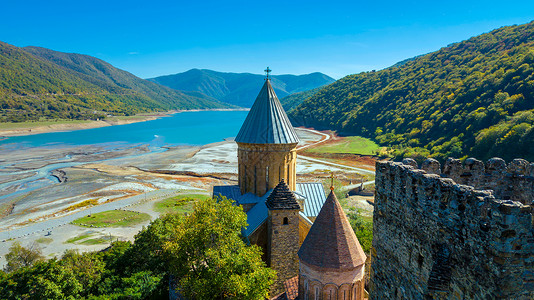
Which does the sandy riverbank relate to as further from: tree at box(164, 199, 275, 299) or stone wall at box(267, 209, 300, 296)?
stone wall at box(267, 209, 300, 296)

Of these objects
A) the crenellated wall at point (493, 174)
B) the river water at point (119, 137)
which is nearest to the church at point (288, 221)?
the crenellated wall at point (493, 174)

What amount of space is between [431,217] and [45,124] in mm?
139782

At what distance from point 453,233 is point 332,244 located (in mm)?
6166

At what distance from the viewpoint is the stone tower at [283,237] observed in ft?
44.2

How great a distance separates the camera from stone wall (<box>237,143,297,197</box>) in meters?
17.8

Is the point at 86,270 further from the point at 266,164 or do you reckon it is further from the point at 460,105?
the point at 460,105

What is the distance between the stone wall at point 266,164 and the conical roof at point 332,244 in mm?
7594

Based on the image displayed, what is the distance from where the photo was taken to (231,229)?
12.8 metres

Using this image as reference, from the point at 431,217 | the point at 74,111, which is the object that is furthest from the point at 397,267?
the point at 74,111

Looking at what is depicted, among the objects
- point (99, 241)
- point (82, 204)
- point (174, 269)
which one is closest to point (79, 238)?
point (99, 241)

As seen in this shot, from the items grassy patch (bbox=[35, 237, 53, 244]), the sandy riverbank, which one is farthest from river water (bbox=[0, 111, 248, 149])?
grassy patch (bbox=[35, 237, 53, 244])

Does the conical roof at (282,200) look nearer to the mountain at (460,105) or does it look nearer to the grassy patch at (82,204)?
the grassy patch at (82,204)

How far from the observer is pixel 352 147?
71.6 metres

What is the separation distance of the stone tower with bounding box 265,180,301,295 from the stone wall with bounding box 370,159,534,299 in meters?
6.78
